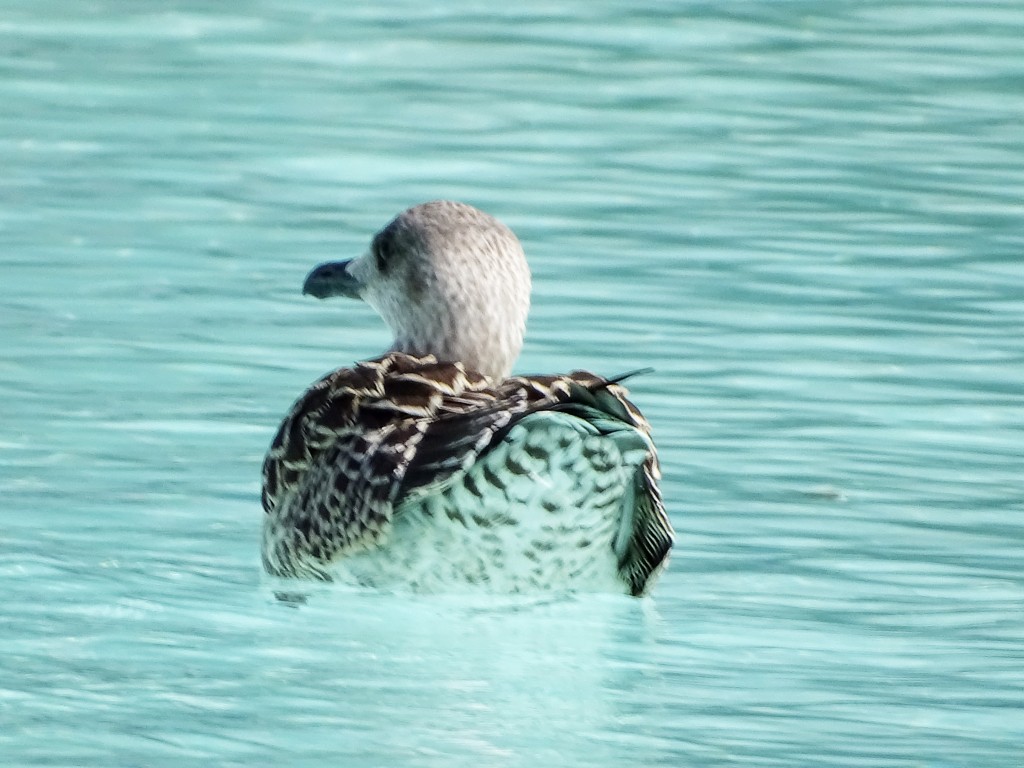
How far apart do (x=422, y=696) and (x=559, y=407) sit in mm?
813

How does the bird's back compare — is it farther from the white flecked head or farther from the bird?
Answer: the white flecked head

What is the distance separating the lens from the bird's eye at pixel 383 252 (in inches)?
321

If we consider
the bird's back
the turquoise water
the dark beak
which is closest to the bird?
the bird's back

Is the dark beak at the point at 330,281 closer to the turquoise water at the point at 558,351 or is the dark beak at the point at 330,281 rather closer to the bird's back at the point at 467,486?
the turquoise water at the point at 558,351

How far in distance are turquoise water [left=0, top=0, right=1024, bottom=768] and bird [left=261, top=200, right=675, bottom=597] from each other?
0.14 meters

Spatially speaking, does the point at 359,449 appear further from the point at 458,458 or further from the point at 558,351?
the point at 558,351

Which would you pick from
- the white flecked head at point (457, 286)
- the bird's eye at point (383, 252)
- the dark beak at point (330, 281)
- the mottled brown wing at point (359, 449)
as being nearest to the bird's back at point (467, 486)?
the mottled brown wing at point (359, 449)

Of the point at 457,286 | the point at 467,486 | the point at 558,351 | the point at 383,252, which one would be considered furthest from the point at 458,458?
the point at 558,351

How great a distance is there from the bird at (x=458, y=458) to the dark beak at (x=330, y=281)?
1.08 ft

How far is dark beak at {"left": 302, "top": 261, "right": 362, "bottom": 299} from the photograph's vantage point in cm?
856

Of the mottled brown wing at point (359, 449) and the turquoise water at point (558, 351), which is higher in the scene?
the mottled brown wing at point (359, 449)

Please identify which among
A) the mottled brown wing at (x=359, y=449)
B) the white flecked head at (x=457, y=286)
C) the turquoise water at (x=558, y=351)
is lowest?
the turquoise water at (x=558, y=351)

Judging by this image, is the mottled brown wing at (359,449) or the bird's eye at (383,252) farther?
the bird's eye at (383,252)

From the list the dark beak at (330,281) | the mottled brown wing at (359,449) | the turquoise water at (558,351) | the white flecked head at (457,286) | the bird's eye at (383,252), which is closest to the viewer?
the turquoise water at (558,351)
